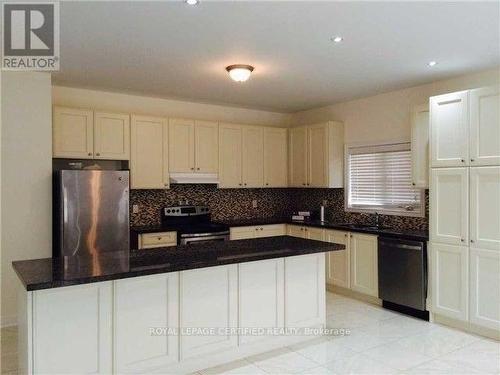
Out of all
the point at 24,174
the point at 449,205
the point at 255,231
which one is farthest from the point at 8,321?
the point at 449,205

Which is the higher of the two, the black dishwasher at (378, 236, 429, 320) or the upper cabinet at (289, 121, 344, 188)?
the upper cabinet at (289, 121, 344, 188)

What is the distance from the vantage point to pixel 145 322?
2738mm

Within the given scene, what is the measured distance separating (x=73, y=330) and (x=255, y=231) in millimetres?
3278

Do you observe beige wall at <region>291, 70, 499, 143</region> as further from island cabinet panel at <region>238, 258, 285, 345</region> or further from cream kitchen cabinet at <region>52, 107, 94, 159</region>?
cream kitchen cabinet at <region>52, 107, 94, 159</region>

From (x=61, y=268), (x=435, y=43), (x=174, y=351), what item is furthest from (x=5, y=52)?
(x=435, y=43)

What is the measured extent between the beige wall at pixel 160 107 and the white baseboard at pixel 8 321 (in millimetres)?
2437

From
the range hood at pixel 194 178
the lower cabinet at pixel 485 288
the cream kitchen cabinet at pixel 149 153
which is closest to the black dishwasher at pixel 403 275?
the lower cabinet at pixel 485 288

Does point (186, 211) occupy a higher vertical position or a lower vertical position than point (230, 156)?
lower

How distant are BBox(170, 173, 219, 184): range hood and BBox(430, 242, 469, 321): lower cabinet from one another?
9.52ft

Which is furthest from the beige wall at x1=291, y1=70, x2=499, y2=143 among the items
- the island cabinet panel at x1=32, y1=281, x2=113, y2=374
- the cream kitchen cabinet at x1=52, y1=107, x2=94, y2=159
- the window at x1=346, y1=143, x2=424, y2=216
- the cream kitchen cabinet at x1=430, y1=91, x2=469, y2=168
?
the island cabinet panel at x1=32, y1=281, x2=113, y2=374

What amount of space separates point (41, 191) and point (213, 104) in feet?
8.91

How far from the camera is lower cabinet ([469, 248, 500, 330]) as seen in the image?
139 inches

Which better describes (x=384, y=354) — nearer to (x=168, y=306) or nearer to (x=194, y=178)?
(x=168, y=306)

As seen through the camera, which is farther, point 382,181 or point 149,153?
point 382,181
